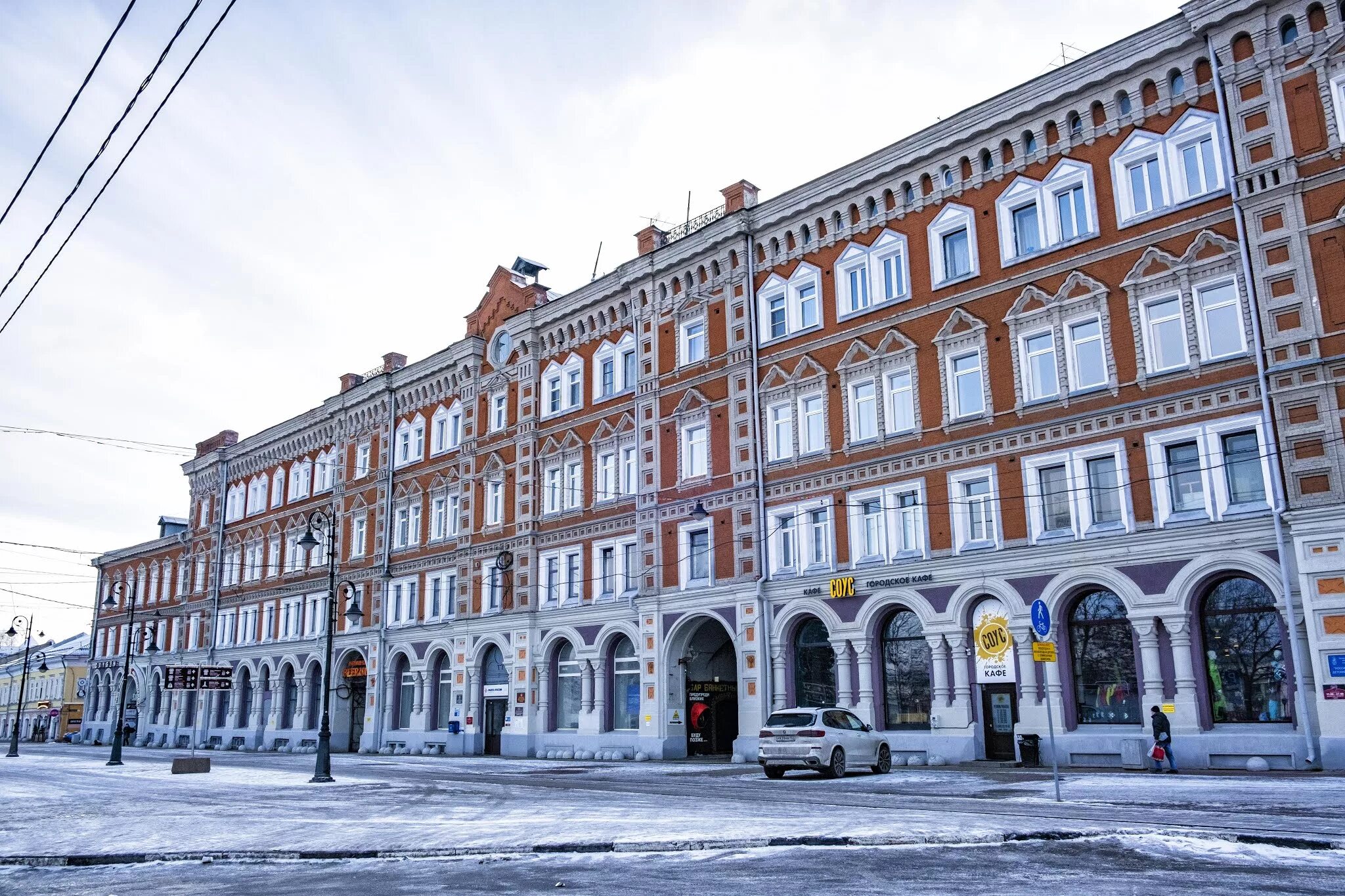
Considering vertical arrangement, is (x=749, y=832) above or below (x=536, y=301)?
below

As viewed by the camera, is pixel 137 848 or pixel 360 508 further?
pixel 360 508

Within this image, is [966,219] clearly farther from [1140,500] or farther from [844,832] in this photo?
[844,832]

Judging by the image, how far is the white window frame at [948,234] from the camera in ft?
104

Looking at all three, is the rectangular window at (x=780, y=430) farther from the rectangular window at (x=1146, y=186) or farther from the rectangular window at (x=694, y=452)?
the rectangular window at (x=1146, y=186)

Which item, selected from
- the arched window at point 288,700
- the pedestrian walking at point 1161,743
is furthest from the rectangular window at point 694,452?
the arched window at point 288,700

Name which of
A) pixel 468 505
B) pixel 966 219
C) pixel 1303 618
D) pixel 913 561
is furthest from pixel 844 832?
pixel 468 505

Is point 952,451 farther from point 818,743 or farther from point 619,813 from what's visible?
point 619,813

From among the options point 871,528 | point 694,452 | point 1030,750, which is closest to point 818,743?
point 1030,750

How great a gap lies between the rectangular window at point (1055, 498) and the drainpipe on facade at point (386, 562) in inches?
1300

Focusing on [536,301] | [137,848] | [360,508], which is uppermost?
[536,301]

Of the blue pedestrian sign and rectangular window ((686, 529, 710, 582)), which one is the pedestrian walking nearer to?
the blue pedestrian sign

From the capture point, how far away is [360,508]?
185 feet

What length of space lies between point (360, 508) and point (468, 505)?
396 inches

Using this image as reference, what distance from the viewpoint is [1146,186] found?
28.3 meters
